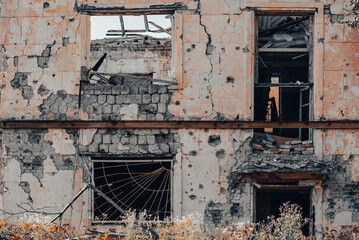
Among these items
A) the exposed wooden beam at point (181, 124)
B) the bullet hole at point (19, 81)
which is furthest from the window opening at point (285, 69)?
the bullet hole at point (19, 81)

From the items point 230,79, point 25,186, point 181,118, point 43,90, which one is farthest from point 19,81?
point 230,79

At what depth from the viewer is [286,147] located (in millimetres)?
8289

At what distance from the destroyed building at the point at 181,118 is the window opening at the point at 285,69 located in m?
0.19

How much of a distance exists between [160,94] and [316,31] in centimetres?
332

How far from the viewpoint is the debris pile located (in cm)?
823

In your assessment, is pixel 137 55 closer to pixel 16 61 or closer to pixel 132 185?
pixel 16 61

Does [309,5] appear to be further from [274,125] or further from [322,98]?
[274,125]

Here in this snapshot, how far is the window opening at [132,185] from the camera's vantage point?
8.38m

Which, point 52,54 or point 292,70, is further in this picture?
point 292,70

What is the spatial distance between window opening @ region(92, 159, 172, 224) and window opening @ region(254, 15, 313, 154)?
7.08 ft

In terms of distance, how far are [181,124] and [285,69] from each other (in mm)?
5888

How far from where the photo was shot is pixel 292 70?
12.8 metres

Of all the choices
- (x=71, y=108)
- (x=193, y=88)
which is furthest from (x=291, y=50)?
(x=71, y=108)

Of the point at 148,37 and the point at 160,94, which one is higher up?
the point at 148,37
